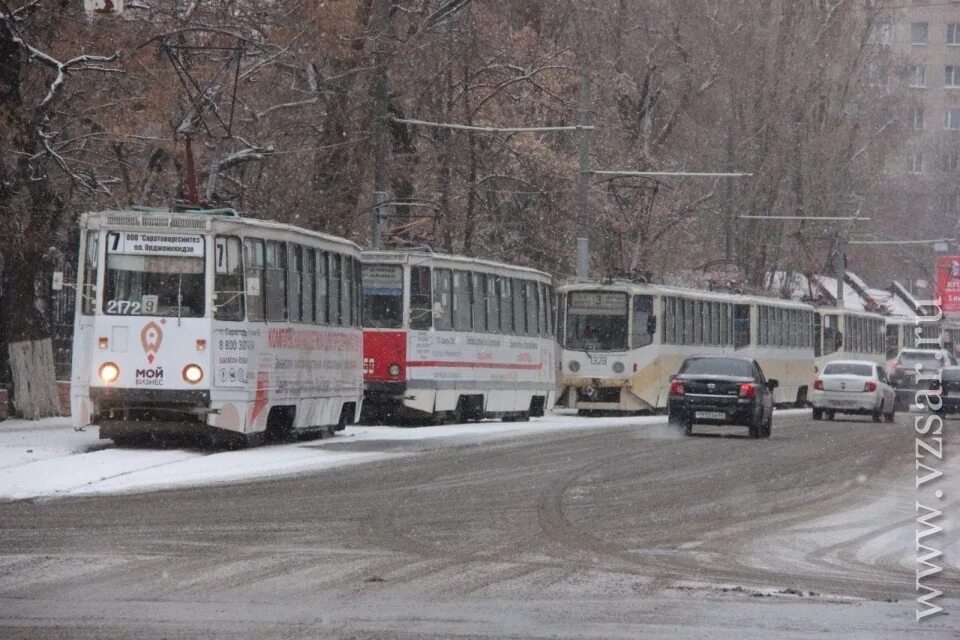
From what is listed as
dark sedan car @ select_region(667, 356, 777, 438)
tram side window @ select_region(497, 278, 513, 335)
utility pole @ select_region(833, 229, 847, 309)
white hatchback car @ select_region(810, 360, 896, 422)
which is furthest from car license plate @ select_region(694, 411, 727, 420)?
utility pole @ select_region(833, 229, 847, 309)

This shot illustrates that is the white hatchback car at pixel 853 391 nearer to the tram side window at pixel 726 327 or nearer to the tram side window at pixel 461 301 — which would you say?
the tram side window at pixel 726 327

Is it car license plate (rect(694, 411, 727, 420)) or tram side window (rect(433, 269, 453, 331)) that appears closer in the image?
car license plate (rect(694, 411, 727, 420))

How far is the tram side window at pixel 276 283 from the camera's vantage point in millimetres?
27681

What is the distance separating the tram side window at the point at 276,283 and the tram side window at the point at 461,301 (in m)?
10.3

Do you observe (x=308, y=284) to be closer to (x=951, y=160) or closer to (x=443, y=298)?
(x=443, y=298)

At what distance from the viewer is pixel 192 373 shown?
25.6 m

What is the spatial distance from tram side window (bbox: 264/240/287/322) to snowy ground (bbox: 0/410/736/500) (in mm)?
1942

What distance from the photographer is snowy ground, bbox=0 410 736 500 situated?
818 inches

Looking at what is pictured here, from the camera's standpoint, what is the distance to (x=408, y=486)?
69.9 feet

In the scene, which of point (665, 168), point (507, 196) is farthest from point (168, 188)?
point (665, 168)

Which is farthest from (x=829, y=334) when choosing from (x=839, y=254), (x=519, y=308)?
(x=519, y=308)

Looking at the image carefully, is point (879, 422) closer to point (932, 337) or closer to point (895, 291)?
point (932, 337)

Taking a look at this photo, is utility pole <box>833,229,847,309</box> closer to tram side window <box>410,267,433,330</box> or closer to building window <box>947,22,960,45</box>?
tram side window <box>410,267,433,330</box>

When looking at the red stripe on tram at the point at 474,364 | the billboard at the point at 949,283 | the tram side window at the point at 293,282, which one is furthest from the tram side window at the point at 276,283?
the billboard at the point at 949,283
